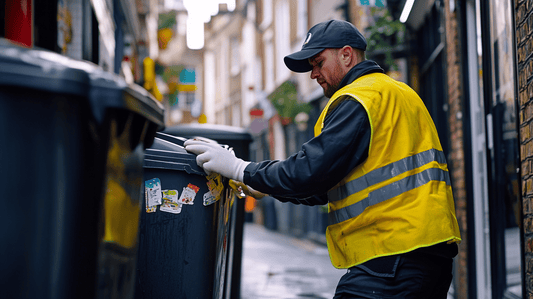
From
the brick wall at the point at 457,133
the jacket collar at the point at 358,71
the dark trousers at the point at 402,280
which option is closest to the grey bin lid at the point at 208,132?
the brick wall at the point at 457,133

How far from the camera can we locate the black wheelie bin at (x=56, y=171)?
5.43 ft

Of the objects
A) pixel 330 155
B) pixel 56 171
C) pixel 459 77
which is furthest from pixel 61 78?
pixel 459 77

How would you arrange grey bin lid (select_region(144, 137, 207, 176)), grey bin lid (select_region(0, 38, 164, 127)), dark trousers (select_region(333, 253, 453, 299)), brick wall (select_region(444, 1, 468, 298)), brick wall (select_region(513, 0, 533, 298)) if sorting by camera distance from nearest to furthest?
grey bin lid (select_region(0, 38, 164, 127))
dark trousers (select_region(333, 253, 453, 299))
grey bin lid (select_region(144, 137, 207, 176))
brick wall (select_region(513, 0, 533, 298))
brick wall (select_region(444, 1, 468, 298))

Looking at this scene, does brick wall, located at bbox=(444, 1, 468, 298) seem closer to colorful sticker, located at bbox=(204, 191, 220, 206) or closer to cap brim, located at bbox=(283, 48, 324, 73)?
cap brim, located at bbox=(283, 48, 324, 73)

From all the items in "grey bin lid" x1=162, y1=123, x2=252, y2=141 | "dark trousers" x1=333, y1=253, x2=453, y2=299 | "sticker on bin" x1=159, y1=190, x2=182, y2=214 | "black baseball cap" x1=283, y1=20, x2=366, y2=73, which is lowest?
"dark trousers" x1=333, y1=253, x2=453, y2=299

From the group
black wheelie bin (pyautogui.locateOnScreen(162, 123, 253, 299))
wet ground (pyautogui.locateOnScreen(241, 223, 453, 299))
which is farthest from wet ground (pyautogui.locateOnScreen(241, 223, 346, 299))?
black wheelie bin (pyautogui.locateOnScreen(162, 123, 253, 299))

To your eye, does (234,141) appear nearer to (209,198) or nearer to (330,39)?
(209,198)

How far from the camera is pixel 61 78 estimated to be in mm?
1709

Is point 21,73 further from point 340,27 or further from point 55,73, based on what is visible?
point 340,27

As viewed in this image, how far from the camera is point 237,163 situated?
2.68 metres

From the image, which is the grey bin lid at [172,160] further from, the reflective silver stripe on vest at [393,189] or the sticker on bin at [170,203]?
the reflective silver stripe on vest at [393,189]

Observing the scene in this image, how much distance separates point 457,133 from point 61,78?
4953 mm

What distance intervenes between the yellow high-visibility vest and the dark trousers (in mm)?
58

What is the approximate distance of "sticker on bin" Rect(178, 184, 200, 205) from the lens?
2.89m
